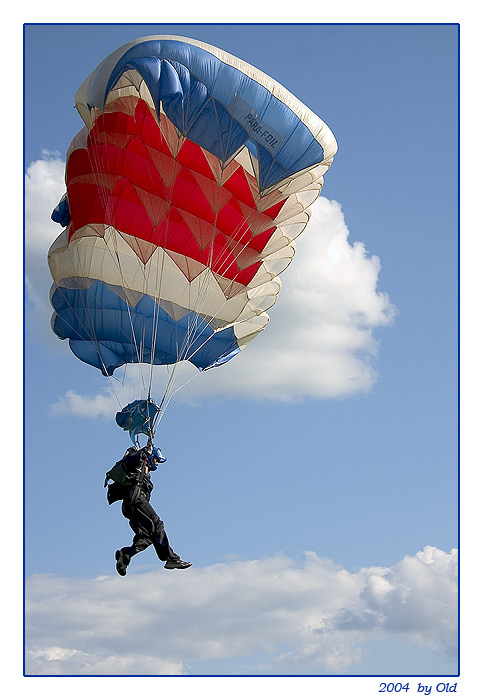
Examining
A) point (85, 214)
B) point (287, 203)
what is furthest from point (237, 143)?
point (85, 214)

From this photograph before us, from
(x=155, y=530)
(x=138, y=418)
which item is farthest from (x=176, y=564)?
(x=138, y=418)

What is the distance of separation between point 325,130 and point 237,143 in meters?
1.18

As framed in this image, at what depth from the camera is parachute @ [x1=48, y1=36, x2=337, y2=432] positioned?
12.2 metres

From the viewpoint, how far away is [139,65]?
11898 mm

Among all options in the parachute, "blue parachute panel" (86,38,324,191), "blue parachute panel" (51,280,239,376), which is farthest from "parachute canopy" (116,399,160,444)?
"blue parachute panel" (86,38,324,191)

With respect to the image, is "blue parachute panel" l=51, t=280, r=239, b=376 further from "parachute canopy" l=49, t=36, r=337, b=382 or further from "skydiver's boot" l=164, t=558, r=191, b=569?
"skydiver's boot" l=164, t=558, r=191, b=569

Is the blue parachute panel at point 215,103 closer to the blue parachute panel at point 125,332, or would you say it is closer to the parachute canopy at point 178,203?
the parachute canopy at point 178,203

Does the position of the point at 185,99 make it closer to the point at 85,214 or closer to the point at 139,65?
the point at 139,65

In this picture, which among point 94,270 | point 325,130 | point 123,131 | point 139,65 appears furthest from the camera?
point 94,270

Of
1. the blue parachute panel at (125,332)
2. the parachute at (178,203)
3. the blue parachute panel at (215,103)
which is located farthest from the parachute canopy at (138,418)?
the blue parachute panel at (215,103)

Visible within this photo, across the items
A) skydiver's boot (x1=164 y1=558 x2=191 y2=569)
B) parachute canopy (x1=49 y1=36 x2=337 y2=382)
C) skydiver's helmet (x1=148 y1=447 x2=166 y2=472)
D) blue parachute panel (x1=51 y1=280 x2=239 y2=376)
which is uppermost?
parachute canopy (x1=49 y1=36 x2=337 y2=382)

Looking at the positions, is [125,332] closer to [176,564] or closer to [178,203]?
[178,203]

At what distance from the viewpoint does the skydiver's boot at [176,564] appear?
12.3 meters

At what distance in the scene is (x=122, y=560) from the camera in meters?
12.2
